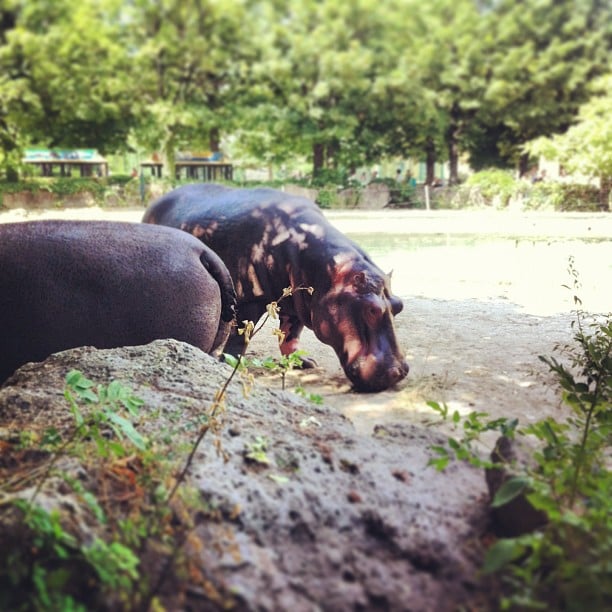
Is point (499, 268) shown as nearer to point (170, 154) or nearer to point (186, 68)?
point (186, 68)

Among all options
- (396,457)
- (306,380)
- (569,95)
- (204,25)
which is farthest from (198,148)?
(396,457)

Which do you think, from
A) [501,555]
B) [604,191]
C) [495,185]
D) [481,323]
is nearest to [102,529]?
[501,555]

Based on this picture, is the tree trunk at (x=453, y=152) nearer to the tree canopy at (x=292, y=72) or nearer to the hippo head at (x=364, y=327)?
the tree canopy at (x=292, y=72)

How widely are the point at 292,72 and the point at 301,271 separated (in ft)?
65.7

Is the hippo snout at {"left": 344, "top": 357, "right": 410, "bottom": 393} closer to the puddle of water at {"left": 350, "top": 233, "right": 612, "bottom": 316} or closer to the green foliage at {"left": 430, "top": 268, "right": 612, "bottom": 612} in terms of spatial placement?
the green foliage at {"left": 430, "top": 268, "right": 612, "bottom": 612}

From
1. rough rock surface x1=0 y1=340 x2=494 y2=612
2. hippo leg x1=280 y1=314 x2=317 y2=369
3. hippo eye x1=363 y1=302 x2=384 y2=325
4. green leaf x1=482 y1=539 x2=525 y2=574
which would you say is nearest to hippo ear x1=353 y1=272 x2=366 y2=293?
hippo eye x1=363 y1=302 x2=384 y2=325

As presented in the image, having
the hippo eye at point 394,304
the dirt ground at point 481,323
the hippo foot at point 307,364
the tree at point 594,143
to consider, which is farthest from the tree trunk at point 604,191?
the hippo eye at point 394,304

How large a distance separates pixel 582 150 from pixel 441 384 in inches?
796

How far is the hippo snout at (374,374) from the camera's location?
4.44 metres

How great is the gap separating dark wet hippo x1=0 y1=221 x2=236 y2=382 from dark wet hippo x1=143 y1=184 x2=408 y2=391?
1065 mm

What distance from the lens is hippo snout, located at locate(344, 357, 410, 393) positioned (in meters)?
4.44

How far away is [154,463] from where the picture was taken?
2061 mm

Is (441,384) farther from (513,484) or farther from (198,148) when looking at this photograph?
(198,148)

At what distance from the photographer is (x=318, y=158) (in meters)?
29.3
